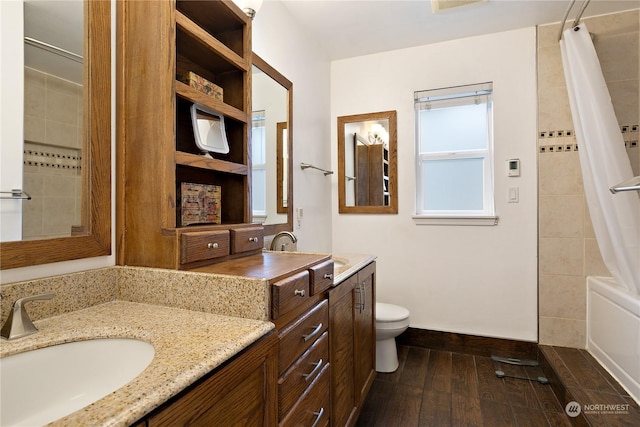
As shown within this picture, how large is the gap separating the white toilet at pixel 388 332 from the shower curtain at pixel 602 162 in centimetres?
129

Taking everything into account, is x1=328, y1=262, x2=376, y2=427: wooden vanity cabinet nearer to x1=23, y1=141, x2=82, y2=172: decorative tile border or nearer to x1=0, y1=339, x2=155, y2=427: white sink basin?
x1=0, y1=339, x2=155, y2=427: white sink basin

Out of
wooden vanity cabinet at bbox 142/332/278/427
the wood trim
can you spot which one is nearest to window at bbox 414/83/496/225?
the wood trim

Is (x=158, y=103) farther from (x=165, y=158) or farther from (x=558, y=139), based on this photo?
(x=558, y=139)

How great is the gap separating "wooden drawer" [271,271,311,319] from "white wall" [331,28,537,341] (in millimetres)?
1799

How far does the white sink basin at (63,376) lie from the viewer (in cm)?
64

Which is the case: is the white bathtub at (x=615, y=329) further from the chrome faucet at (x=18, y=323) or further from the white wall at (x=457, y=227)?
the chrome faucet at (x=18, y=323)

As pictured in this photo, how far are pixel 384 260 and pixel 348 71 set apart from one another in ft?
5.52

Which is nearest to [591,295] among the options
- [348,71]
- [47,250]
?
[348,71]

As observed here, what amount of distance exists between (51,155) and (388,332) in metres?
1.99

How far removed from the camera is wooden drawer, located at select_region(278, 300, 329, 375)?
0.97 meters

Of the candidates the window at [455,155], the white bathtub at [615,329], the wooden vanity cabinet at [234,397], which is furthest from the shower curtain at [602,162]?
the wooden vanity cabinet at [234,397]

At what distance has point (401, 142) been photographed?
274 cm

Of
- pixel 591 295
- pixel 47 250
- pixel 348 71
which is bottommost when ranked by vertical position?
pixel 591 295

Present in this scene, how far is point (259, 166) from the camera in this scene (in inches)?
74.8
